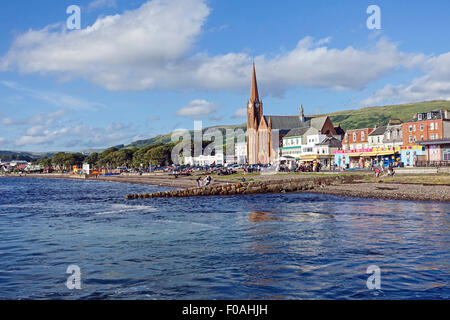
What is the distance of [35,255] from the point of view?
64.5ft

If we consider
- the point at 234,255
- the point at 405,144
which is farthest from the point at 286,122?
the point at 234,255

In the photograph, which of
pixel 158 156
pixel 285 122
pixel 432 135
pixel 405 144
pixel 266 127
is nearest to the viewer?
pixel 432 135

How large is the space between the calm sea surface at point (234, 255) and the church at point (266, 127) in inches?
5119

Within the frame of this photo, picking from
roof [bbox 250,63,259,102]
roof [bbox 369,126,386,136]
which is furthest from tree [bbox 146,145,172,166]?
roof [bbox 369,126,386,136]

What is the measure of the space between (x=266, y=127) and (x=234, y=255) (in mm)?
160016

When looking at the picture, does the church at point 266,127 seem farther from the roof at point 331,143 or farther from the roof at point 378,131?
the roof at point 378,131

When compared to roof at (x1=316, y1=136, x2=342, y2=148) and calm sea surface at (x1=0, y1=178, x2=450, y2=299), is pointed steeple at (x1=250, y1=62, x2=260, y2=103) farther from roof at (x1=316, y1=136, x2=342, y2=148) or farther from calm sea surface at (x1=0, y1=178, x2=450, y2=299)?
calm sea surface at (x1=0, y1=178, x2=450, y2=299)

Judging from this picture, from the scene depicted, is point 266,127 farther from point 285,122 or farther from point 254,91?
point 254,91

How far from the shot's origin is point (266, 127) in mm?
176500

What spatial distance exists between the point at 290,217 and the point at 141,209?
16.0m

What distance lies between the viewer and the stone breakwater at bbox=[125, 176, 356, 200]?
54.8 metres

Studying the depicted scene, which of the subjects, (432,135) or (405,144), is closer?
(432,135)

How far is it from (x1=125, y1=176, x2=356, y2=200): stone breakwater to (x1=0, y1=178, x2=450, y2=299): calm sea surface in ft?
71.4
